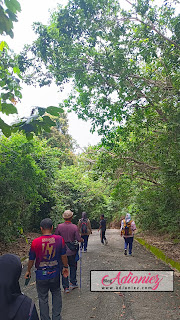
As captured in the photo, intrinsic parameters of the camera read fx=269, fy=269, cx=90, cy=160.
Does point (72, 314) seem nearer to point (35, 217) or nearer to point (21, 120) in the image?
point (21, 120)

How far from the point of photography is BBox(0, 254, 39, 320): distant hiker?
2.18 meters

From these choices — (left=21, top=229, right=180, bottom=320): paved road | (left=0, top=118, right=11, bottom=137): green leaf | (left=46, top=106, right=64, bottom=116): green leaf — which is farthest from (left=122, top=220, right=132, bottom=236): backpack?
(left=46, top=106, right=64, bottom=116): green leaf

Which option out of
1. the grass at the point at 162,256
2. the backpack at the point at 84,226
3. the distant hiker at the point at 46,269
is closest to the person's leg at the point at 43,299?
the distant hiker at the point at 46,269

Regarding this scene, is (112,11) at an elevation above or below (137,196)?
above

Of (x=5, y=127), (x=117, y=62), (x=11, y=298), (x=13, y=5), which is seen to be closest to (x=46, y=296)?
(x=11, y=298)

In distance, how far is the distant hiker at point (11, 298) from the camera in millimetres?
2176

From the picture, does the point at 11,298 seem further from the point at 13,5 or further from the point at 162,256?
the point at 162,256

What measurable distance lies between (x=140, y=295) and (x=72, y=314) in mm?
1821

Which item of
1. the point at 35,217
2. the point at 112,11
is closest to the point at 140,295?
the point at 112,11

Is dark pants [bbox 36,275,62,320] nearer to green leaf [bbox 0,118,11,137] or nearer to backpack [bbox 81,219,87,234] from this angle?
green leaf [bbox 0,118,11,137]

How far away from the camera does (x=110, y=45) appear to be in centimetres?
832

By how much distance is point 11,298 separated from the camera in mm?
2234

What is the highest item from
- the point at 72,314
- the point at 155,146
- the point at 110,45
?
the point at 110,45

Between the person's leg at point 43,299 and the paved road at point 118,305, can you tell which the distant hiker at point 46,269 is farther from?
the paved road at point 118,305
